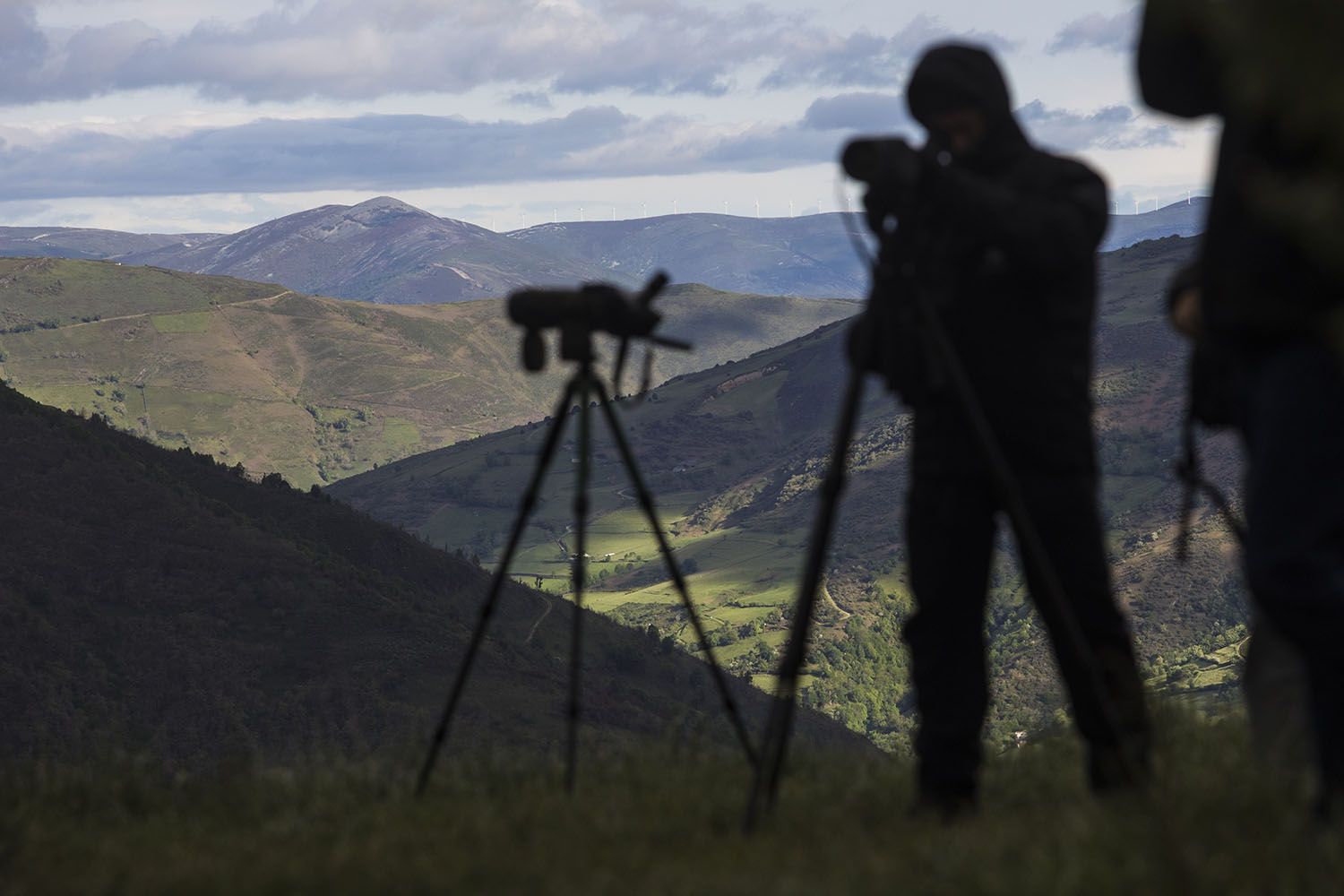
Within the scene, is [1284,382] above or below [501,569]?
above

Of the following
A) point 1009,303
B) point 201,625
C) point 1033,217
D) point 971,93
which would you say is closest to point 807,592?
point 1009,303

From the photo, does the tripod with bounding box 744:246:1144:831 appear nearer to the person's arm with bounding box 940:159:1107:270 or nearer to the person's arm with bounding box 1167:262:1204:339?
the person's arm with bounding box 940:159:1107:270

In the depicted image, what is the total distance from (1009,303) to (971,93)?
2.58 ft

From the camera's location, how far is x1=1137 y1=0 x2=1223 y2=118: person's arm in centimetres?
436

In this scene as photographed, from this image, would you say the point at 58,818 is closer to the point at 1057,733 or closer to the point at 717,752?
the point at 717,752

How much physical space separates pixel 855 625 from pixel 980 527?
141771 millimetres

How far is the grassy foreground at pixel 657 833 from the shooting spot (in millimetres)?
3701

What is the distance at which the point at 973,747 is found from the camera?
5.30m

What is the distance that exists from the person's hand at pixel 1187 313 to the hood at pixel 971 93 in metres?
0.82

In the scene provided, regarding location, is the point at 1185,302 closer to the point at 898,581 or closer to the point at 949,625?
the point at 949,625

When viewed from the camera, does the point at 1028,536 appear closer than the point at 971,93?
Yes

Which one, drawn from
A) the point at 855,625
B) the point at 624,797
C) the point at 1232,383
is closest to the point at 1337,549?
the point at 1232,383

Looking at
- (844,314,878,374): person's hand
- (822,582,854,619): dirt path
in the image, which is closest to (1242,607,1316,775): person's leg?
(844,314,878,374): person's hand

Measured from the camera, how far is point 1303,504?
3.91m
